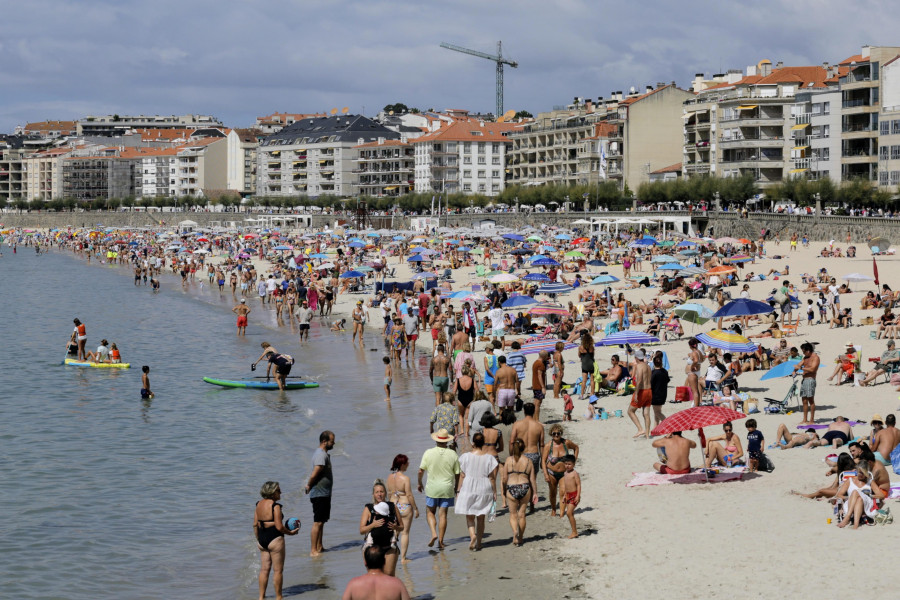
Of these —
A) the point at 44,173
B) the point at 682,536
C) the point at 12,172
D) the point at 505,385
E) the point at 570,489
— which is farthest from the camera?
the point at 12,172

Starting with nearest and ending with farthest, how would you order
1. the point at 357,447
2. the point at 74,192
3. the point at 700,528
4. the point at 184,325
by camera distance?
the point at 700,528, the point at 357,447, the point at 184,325, the point at 74,192

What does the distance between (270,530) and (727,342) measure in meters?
11.6

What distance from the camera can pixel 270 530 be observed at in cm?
1052

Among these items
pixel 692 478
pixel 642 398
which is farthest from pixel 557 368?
pixel 692 478

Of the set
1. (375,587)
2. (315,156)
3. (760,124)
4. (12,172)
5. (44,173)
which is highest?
(12,172)

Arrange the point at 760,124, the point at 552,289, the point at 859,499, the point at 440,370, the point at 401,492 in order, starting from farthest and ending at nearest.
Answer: the point at 760,124 < the point at 552,289 < the point at 440,370 < the point at 859,499 < the point at 401,492

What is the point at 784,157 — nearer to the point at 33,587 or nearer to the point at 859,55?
the point at 859,55

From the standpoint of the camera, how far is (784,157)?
3068 inches

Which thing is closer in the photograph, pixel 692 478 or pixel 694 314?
pixel 692 478

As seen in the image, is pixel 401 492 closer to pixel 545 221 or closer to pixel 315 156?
pixel 545 221

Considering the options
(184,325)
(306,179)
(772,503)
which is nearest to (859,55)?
(184,325)

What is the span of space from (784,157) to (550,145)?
33.2 m

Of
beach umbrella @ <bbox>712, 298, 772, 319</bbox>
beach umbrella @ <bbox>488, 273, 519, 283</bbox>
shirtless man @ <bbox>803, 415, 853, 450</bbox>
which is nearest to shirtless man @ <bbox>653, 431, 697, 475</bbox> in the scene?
shirtless man @ <bbox>803, 415, 853, 450</bbox>

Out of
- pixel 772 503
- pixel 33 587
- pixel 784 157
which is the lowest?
pixel 33 587
